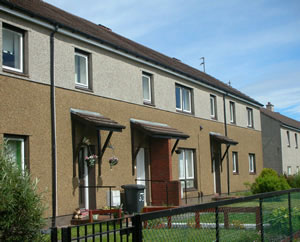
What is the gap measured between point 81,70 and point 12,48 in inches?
119

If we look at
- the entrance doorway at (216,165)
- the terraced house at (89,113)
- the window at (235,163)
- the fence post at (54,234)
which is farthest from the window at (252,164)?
the fence post at (54,234)

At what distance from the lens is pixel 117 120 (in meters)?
16.2

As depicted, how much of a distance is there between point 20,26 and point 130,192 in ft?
20.3

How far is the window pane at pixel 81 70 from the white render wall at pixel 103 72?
0.23 m

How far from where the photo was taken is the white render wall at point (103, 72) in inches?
511

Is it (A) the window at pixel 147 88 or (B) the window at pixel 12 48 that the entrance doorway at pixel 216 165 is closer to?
(A) the window at pixel 147 88

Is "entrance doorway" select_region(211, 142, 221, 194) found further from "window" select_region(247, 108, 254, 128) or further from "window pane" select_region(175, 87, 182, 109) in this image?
"window" select_region(247, 108, 254, 128)

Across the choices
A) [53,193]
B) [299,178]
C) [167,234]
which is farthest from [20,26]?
[299,178]

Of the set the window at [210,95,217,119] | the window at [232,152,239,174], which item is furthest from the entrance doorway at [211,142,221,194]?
the window at [232,152,239,174]

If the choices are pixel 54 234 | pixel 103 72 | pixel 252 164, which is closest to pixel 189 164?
pixel 103 72

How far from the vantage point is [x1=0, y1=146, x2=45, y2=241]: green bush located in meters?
4.79

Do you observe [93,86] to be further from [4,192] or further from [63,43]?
[4,192]

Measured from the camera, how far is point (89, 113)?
1462 centimetres

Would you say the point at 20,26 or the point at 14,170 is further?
the point at 20,26
